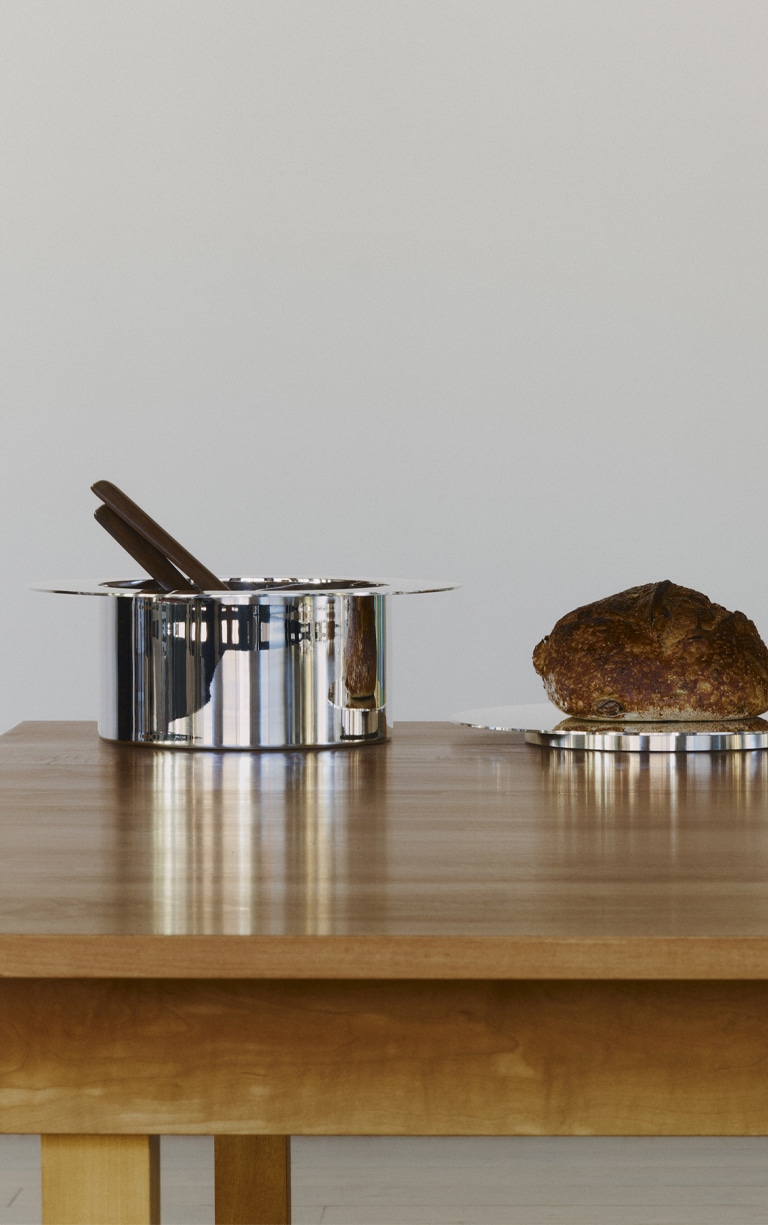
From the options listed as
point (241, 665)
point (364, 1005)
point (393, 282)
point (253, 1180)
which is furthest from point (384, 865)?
point (393, 282)

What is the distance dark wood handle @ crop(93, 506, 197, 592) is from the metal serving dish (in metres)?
0.05

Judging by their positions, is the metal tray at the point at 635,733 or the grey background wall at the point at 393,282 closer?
the metal tray at the point at 635,733

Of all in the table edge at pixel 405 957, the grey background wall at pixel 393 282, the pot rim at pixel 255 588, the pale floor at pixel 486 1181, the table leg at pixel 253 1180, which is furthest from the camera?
the grey background wall at pixel 393 282

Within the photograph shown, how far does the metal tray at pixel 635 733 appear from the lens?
111 cm

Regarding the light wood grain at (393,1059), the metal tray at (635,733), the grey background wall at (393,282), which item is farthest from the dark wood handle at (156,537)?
the grey background wall at (393,282)

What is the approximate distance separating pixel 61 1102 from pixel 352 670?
0.57m

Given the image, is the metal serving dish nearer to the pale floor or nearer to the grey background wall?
the pale floor

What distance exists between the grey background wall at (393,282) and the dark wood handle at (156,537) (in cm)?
129

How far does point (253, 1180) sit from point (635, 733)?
68cm

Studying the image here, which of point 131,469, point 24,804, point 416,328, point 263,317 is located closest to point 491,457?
point 416,328

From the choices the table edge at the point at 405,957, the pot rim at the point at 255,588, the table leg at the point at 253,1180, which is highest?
the pot rim at the point at 255,588

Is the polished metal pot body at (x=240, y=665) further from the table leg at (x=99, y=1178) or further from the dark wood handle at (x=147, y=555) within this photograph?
the table leg at (x=99, y=1178)

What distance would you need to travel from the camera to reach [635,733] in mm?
1113

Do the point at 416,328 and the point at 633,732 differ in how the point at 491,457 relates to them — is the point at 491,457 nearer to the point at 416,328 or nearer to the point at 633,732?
the point at 416,328
